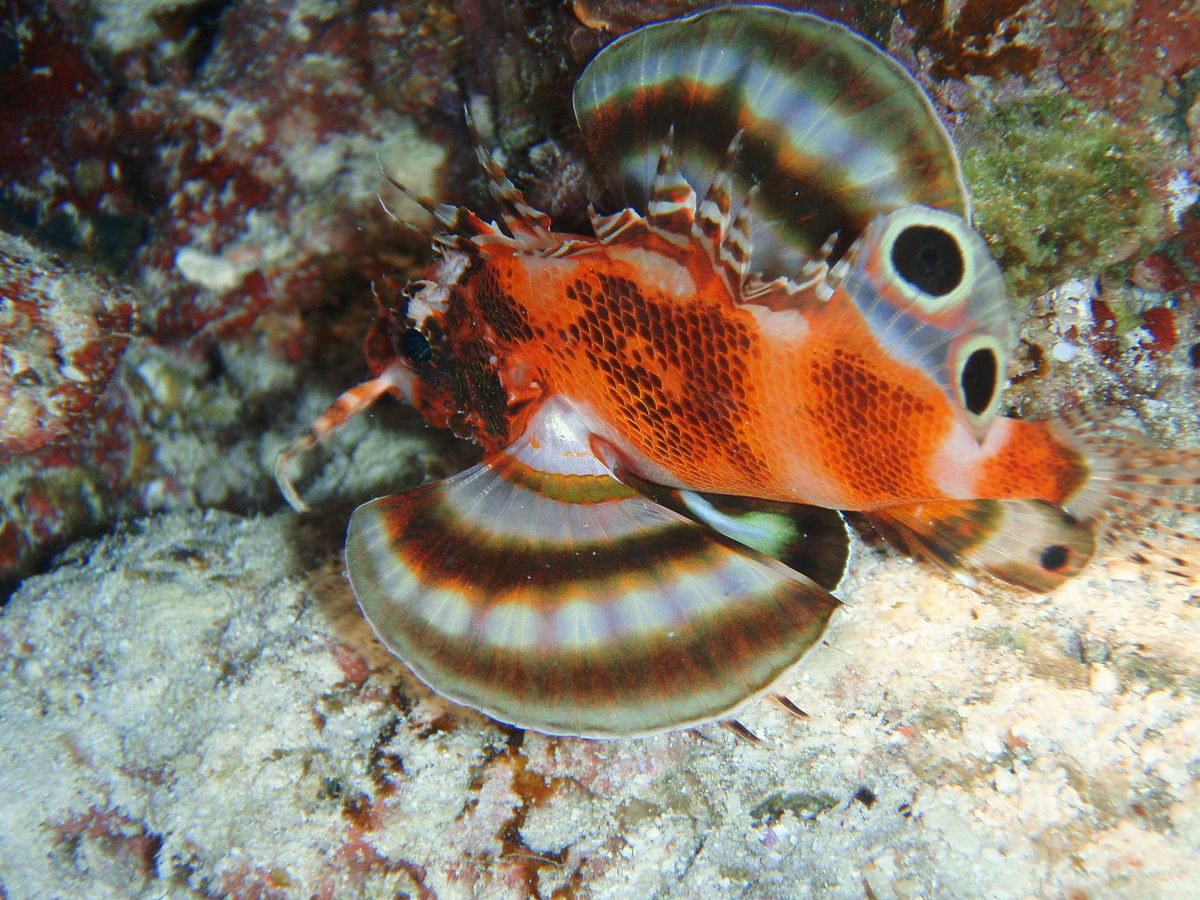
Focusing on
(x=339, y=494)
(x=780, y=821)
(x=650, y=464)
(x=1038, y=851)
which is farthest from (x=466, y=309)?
(x=1038, y=851)

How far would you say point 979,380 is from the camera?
1.75 m

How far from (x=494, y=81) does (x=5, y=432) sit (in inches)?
116

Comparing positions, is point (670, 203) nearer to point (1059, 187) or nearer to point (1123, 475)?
point (1059, 187)

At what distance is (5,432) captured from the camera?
331cm

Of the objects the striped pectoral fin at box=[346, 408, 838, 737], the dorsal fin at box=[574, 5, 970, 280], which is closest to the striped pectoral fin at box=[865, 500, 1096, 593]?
the striped pectoral fin at box=[346, 408, 838, 737]

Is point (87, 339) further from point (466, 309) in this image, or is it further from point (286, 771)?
point (286, 771)

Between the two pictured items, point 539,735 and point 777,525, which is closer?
point 539,735

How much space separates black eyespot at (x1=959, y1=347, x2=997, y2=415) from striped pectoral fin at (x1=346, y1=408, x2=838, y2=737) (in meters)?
0.73

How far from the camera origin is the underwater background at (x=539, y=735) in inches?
73.6

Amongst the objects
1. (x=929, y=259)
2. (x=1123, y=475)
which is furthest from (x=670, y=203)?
(x=1123, y=475)

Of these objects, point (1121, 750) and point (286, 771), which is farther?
point (286, 771)

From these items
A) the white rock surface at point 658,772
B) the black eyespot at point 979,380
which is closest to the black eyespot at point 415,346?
the white rock surface at point 658,772

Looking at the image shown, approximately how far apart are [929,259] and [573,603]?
147cm

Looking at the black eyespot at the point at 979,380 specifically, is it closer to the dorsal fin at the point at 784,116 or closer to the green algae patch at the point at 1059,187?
the dorsal fin at the point at 784,116
